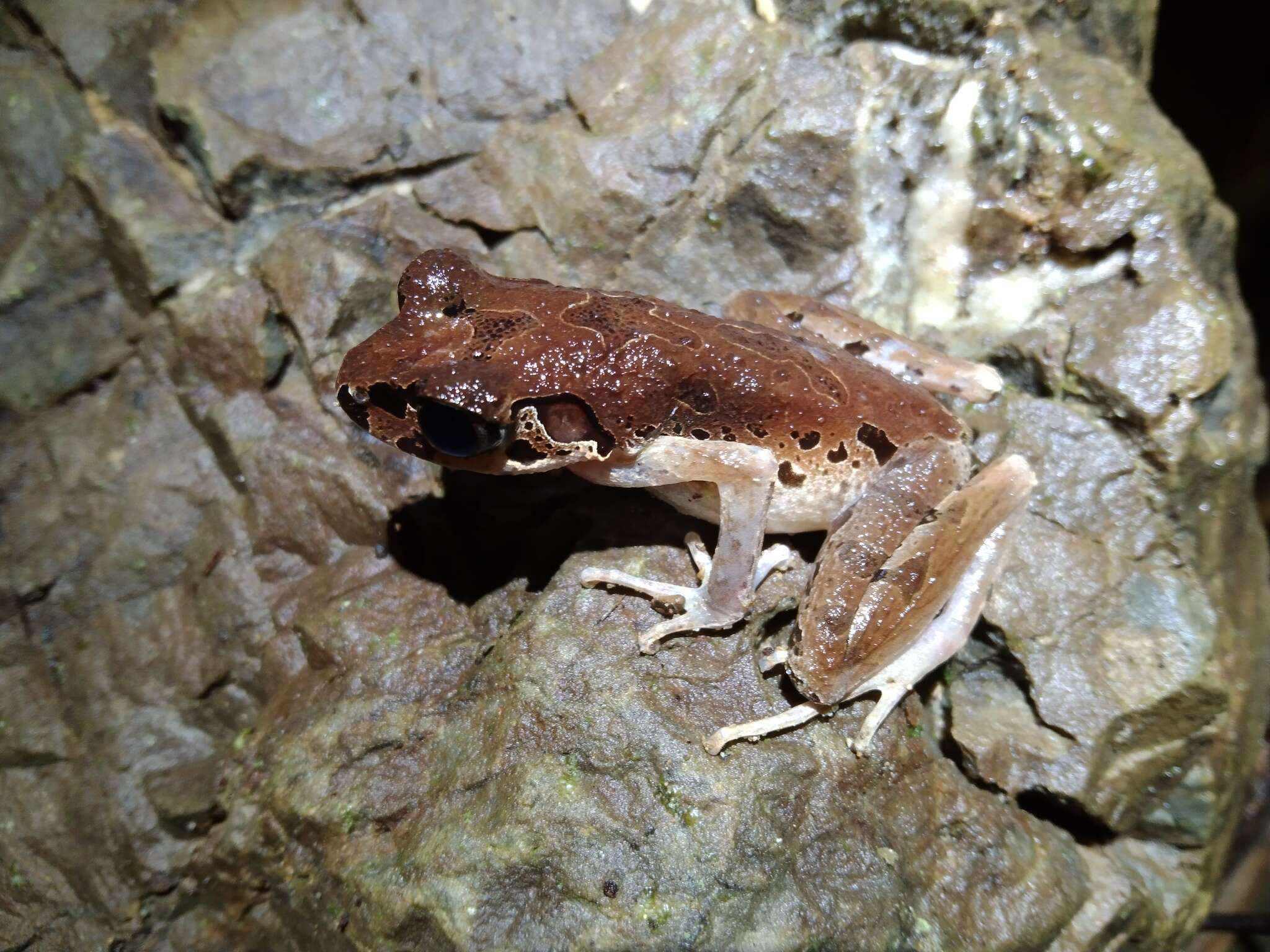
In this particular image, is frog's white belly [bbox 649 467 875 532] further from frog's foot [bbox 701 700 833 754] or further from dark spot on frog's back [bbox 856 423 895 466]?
frog's foot [bbox 701 700 833 754]

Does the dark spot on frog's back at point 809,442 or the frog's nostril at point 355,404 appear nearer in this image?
the frog's nostril at point 355,404

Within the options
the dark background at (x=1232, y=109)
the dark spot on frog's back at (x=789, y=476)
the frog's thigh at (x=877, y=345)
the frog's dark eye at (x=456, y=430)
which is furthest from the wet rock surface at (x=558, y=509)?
the dark background at (x=1232, y=109)

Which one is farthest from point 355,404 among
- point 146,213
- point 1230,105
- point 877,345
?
point 1230,105

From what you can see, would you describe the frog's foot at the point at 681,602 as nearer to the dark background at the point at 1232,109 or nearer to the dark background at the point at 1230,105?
the dark background at the point at 1232,109

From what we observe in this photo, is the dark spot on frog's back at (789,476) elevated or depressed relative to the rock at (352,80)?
depressed

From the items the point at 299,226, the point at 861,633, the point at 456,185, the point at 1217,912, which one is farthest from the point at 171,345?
the point at 1217,912

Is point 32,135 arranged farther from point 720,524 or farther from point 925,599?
point 925,599

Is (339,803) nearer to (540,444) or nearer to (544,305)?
(540,444)
